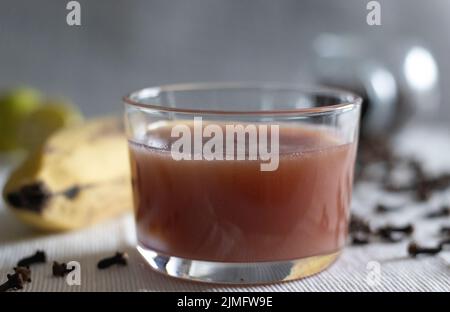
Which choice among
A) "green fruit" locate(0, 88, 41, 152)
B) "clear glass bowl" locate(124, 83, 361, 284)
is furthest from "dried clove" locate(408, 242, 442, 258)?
"green fruit" locate(0, 88, 41, 152)

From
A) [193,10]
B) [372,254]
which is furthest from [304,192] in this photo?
[193,10]

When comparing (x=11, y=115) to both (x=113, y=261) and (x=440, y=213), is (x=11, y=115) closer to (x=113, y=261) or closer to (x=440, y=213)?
(x=113, y=261)

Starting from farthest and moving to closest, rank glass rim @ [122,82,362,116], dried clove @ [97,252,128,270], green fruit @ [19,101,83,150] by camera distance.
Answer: green fruit @ [19,101,83,150] < dried clove @ [97,252,128,270] < glass rim @ [122,82,362,116]

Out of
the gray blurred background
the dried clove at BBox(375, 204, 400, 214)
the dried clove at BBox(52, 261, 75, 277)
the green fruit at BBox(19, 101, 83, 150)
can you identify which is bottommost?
the dried clove at BBox(375, 204, 400, 214)

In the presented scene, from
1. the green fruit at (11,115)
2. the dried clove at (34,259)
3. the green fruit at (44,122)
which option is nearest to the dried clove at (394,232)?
the dried clove at (34,259)

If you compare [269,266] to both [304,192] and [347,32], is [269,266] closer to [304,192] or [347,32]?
[304,192]

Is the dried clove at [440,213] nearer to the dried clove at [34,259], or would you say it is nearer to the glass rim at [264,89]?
the glass rim at [264,89]

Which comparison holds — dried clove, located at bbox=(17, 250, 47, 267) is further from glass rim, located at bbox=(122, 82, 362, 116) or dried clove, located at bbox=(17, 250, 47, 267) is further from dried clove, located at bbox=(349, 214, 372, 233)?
dried clove, located at bbox=(349, 214, 372, 233)
